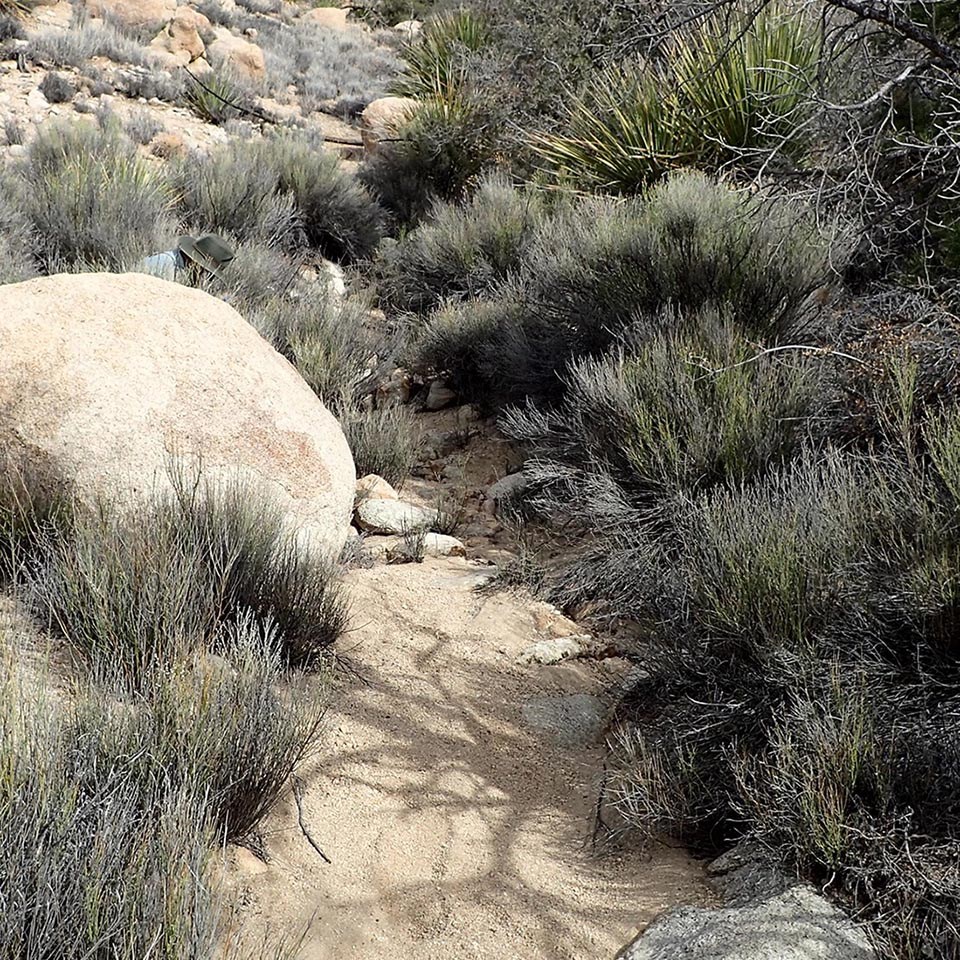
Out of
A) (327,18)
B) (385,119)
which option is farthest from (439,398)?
(327,18)

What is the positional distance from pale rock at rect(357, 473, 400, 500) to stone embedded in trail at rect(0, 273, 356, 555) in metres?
0.92

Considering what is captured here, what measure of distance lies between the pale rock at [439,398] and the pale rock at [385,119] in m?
5.53

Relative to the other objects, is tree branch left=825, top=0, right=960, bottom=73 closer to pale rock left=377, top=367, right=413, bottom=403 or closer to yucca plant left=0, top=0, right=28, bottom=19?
pale rock left=377, top=367, right=413, bottom=403

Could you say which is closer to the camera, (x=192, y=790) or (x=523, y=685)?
(x=192, y=790)

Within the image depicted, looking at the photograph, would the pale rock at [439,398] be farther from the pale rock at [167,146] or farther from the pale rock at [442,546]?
the pale rock at [167,146]

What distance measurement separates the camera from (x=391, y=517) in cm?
470

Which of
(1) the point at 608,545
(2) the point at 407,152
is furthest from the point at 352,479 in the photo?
(2) the point at 407,152

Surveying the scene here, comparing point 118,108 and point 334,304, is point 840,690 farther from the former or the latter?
point 118,108

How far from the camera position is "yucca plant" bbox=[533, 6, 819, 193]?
7.27 m

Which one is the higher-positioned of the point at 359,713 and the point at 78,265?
the point at 78,265

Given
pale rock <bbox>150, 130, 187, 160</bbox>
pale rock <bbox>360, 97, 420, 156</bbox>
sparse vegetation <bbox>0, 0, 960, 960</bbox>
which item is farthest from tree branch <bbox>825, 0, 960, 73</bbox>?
pale rock <bbox>150, 130, 187, 160</bbox>

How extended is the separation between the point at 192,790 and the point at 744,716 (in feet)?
5.07

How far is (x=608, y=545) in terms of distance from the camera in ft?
13.5

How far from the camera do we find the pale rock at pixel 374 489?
498cm
